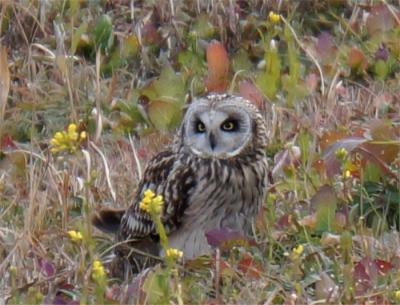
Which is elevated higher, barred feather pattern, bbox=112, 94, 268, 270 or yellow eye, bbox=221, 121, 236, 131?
yellow eye, bbox=221, 121, 236, 131

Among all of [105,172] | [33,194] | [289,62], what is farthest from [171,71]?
[33,194]

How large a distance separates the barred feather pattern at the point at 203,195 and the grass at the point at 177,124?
105 millimetres

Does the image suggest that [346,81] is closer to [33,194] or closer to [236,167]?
[236,167]

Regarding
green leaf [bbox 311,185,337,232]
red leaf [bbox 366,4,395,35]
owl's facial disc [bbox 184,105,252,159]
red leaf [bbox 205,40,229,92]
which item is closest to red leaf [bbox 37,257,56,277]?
owl's facial disc [bbox 184,105,252,159]

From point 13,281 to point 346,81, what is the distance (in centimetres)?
292

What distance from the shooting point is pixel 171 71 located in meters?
7.93

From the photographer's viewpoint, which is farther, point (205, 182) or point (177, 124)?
point (177, 124)

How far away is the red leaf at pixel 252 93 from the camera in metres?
7.65

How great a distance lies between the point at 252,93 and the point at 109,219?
128 cm

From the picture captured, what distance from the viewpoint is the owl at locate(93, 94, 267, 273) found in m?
6.43

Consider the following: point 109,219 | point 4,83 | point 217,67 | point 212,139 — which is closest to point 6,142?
point 4,83

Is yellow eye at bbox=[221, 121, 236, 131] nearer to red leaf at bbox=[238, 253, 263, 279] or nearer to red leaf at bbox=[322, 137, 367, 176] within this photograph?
red leaf at bbox=[322, 137, 367, 176]

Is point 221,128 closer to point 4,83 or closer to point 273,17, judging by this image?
point 4,83

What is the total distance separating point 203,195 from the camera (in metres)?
6.47
